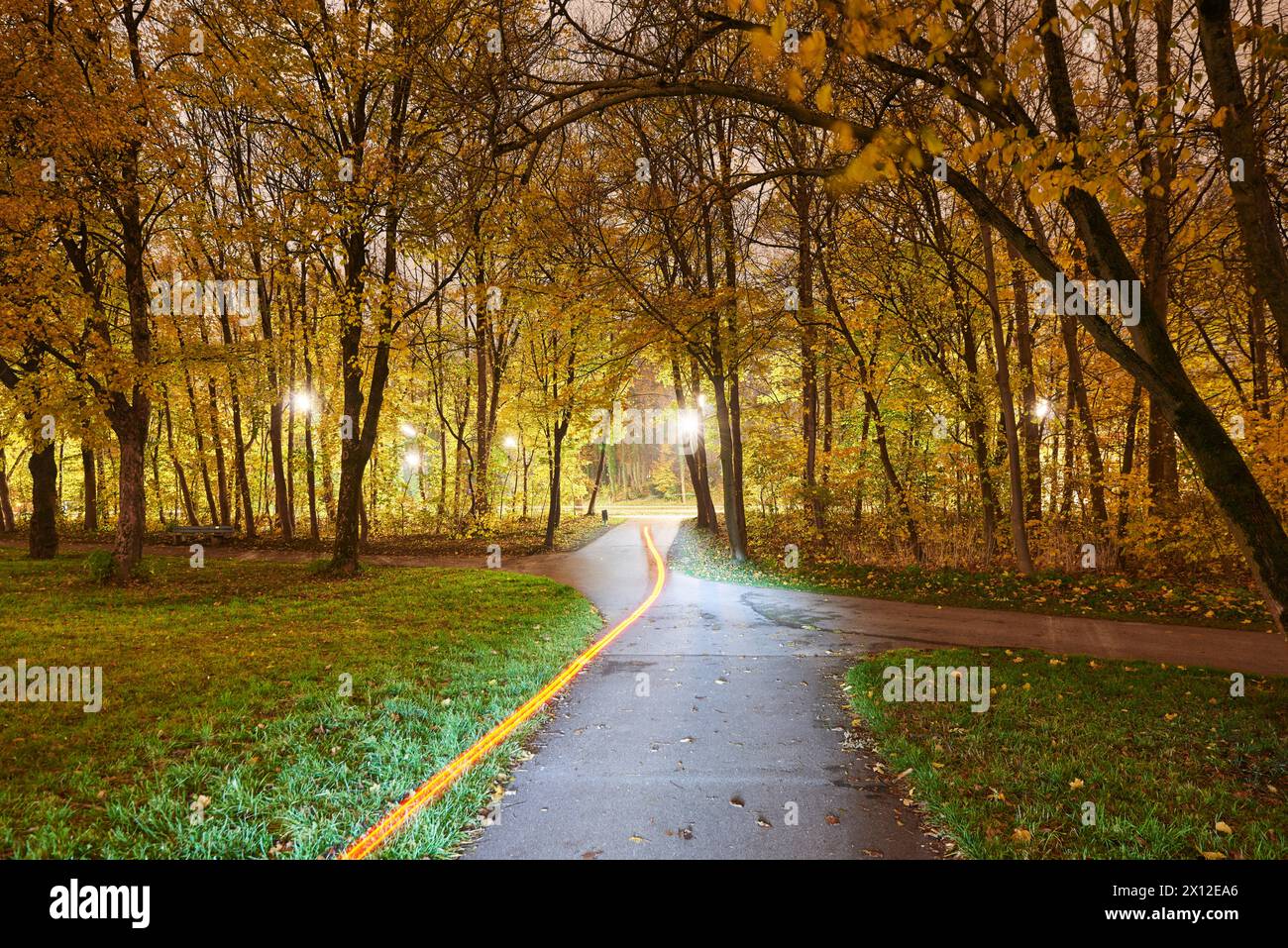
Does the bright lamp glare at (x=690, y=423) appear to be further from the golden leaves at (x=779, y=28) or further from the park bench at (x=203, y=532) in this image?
the golden leaves at (x=779, y=28)

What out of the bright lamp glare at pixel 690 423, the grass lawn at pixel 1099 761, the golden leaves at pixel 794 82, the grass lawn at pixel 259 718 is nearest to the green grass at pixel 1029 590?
the grass lawn at pixel 1099 761

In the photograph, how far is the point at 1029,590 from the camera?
37.2ft

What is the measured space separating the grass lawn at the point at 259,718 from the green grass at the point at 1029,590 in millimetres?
6072

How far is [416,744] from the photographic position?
4.64m

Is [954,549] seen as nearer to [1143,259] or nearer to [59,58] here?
[1143,259]

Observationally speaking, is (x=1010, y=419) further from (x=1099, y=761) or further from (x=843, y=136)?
(x=843, y=136)

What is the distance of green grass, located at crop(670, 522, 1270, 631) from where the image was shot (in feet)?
31.1

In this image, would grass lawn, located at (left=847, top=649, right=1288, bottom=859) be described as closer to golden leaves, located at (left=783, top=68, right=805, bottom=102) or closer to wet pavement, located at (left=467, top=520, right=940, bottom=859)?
wet pavement, located at (left=467, top=520, right=940, bottom=859)

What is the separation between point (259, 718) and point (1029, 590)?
13.0 metres

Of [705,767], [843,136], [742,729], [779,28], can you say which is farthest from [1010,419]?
[779,28]

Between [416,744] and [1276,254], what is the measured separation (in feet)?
27.1

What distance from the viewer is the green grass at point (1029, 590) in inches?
373

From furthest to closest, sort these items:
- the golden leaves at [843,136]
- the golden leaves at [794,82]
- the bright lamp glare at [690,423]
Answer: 1. the bright lamp glare at [690,423]
2. the golden leaves at [843,136]
3. the golden leaves at [794,82]
